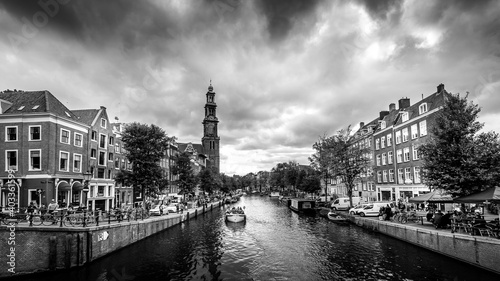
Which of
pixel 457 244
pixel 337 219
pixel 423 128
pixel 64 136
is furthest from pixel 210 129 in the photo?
pixel 457 244

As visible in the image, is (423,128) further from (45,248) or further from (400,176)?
(45,248)

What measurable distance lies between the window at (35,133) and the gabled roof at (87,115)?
10009 mm

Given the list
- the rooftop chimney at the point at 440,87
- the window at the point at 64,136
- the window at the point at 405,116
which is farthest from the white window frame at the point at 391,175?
the window at the point at 64,136

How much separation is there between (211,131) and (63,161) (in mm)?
117325

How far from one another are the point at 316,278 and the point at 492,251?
1111 centimetres

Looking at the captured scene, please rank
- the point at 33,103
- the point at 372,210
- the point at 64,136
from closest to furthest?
the point at 33,103, the point at 64,136, the point at 372,210

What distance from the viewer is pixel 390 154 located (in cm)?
5809

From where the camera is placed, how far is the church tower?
14950 centimetres

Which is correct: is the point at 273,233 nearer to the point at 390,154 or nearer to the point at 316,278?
the point at 316,278

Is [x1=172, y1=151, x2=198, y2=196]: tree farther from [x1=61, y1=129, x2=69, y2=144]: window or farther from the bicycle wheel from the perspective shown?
the bicycle wheel

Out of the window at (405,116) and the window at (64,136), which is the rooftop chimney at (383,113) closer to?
the window at (405,116)

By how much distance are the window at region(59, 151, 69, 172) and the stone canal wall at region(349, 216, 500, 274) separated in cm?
3975

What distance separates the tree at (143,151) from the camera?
4084 cm

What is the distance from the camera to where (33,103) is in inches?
1435
